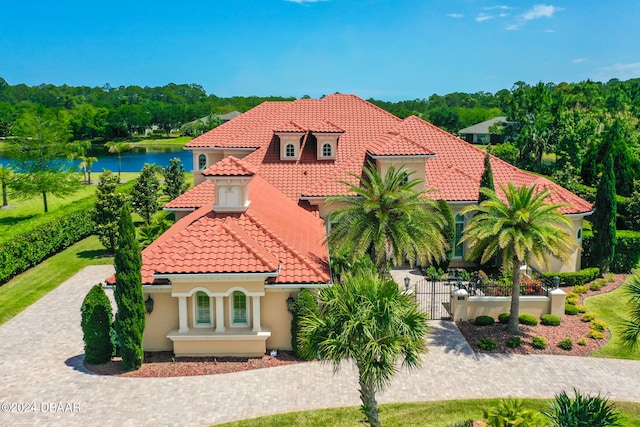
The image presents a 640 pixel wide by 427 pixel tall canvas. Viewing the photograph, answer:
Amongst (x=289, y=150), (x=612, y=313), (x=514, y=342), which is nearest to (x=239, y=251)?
(x=514, y=342)

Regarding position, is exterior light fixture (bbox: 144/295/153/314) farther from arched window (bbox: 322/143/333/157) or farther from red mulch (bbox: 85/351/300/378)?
arched window (bbox: 322/143/333/157)

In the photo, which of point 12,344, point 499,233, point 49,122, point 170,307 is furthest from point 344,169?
point 49,122

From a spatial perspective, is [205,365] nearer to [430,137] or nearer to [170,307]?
[170,307]

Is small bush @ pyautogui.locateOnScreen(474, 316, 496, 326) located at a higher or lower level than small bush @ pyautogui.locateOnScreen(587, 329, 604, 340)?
higher

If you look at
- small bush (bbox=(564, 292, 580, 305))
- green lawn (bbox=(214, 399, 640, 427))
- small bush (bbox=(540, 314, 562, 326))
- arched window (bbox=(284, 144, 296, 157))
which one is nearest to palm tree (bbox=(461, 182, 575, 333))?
small bush (bbox=(540, 314, 562, 326))

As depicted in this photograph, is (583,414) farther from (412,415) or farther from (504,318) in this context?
(504,318)
